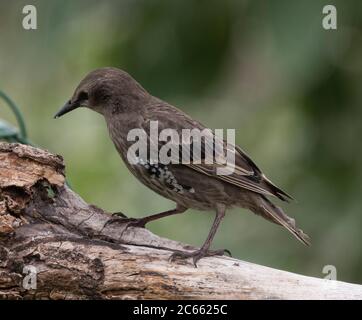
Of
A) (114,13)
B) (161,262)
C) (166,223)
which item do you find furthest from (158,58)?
(161,262)

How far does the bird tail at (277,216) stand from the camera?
20.6 ft

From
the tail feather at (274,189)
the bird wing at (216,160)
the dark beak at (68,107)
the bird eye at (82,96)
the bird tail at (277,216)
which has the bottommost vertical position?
the bird tail at (277,216)

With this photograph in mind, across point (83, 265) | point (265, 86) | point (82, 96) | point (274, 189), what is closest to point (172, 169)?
point (274, 189)

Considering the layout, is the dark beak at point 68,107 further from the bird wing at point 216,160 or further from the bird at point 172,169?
the bird wing at point 216,160

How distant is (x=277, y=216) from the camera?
635 centimetres

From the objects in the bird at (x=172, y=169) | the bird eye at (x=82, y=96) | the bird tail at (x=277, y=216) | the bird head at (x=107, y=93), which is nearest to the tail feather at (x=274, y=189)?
the bird at (x=172, y=169)

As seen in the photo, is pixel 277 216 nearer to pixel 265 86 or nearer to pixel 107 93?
pixel 107 93

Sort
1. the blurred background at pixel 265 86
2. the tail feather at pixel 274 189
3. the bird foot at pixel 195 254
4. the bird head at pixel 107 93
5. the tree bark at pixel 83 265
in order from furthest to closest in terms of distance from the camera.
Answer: the blurred background at pixel 265 86
the bird head at pixel 107 93
the tail feather at pixel 274 189
the bird foot at pixel 195 254
the tree bark at pixel 83 265

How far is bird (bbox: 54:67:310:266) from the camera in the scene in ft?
20.3

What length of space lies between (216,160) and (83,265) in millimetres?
1349

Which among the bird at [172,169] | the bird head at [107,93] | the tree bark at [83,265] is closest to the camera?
the tree bark at [83,265]

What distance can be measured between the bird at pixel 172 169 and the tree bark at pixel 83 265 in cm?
59
